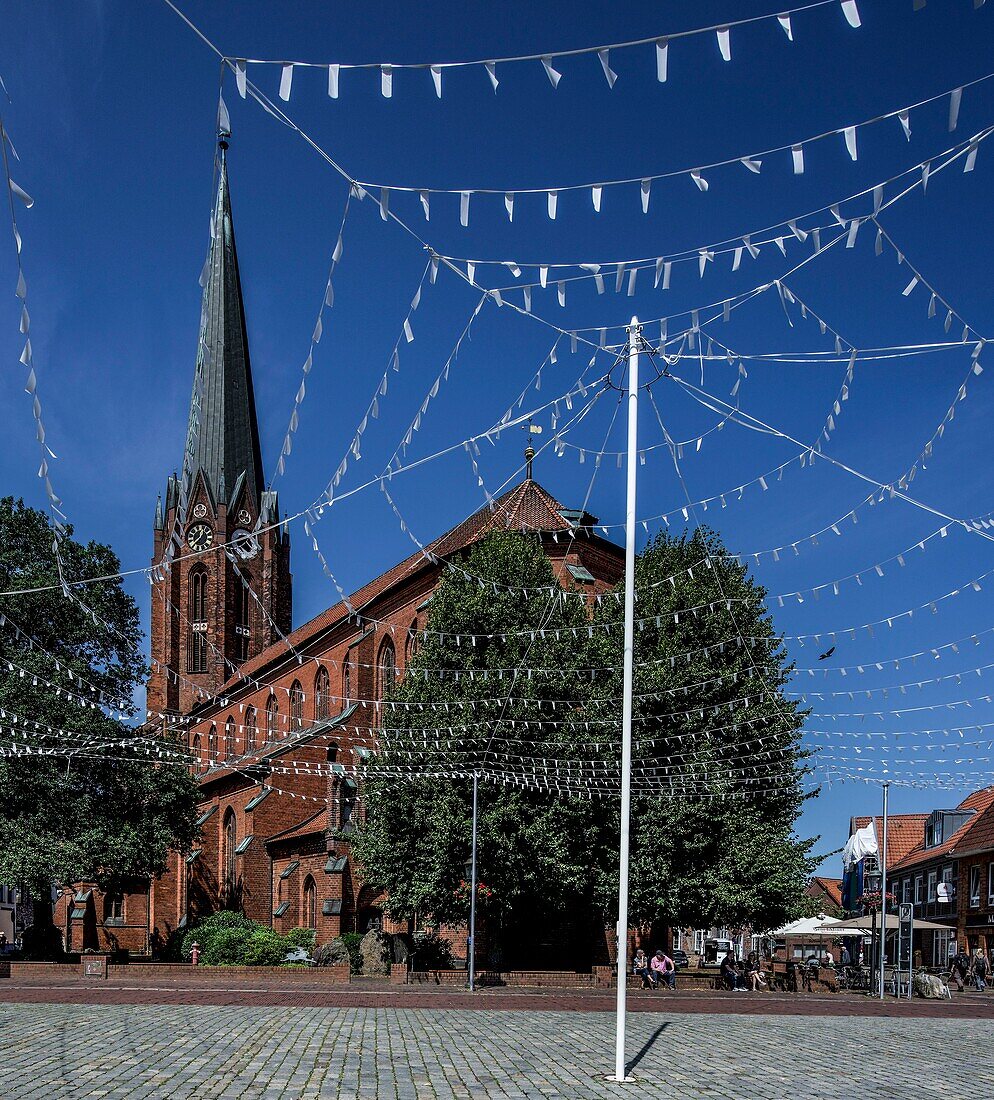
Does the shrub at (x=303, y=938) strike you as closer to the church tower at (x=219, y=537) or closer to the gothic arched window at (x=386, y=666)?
the gothic arched window at (x=386, y=666)

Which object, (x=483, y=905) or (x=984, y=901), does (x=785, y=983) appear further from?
(x=984, y=901)

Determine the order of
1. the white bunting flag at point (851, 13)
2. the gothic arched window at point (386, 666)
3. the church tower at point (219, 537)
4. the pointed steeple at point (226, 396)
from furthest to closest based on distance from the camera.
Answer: the church tower at point (219, 537), the pointed steeple at point (226, 396), the gothic arched window at point (386, 666), the white bunting flag at point (851, 13)

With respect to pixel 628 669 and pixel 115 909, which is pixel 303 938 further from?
pixel 628 669

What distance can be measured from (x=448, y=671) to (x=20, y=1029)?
55.6ft

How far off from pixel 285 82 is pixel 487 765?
949 inches

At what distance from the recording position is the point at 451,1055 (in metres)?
13.4

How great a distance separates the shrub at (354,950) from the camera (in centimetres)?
3238

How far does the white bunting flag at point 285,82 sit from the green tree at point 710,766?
22.5m

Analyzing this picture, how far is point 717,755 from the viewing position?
2977 cm

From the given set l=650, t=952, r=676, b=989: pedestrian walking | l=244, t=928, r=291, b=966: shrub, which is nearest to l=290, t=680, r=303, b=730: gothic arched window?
l=244, t=928, r=291, b=966: shrub

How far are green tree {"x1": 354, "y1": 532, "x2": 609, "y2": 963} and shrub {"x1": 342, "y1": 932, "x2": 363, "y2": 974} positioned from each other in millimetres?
2049

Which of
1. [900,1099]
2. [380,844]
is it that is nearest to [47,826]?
[380,844]

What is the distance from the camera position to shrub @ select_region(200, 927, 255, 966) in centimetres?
3516

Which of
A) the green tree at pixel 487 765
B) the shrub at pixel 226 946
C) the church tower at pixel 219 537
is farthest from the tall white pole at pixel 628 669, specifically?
the church tower at pixel 219 537
